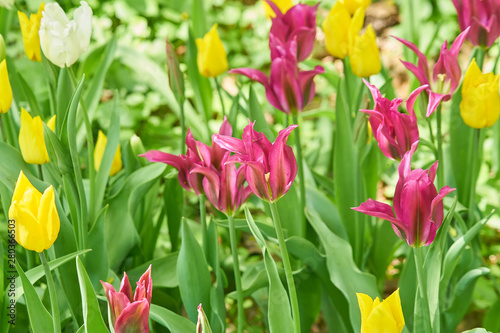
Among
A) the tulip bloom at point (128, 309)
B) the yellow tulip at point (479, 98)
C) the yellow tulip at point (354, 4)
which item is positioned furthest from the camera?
the yellow tulip at point (354, 4)

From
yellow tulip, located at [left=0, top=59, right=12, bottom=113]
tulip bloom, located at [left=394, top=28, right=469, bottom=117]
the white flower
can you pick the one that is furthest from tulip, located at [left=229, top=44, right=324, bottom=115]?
yellow tulip, located at [left=0, top=59, right=12, bottom=113]

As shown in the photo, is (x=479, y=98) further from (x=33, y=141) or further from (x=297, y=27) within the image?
(x=33, y=141)

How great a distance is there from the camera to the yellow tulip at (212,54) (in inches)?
59.7

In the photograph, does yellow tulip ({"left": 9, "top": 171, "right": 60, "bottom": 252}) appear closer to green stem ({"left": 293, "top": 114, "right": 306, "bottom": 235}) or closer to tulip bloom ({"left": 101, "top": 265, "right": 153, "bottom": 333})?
tulip bloom ({"left": 101, "top": 265, "right": 153, "bottom": 333})

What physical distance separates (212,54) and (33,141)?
0.50 meters

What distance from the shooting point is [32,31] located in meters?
1.35

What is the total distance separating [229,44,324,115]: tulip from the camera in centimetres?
119

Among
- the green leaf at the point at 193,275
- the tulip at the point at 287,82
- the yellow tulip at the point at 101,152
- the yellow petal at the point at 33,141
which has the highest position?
the tulip at the point at 287,82

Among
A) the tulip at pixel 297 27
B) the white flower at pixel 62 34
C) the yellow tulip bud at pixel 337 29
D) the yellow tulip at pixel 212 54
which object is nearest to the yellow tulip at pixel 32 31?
the white flower at pixel 62 34

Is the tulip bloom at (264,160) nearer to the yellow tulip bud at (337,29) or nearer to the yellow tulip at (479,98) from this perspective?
the yellow tulip at (479,98)

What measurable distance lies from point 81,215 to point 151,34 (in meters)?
1.89

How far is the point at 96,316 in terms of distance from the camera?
967mm

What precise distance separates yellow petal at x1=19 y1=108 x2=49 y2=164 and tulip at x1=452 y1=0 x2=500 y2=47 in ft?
2.77

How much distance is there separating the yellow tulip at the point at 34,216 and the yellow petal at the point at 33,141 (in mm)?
268
